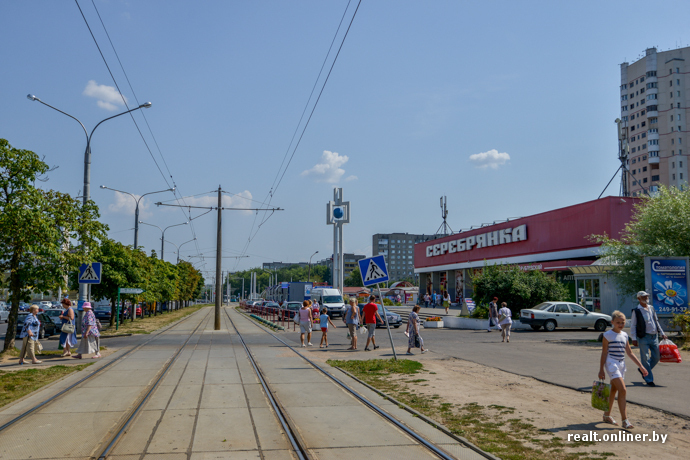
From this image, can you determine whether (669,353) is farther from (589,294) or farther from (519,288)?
(589,294)

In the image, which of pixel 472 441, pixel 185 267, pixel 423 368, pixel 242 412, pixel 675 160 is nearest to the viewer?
pixel 472 441

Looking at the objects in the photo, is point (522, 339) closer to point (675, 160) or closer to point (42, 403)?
point (42, 403)

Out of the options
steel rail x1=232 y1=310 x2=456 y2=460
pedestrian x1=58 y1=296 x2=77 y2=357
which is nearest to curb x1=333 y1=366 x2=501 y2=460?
steel rail x1=232 y1=310 x2=456 y2=460

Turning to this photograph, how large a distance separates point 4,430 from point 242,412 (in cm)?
304

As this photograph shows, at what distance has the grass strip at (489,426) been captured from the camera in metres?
6.20

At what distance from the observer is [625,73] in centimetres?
11006

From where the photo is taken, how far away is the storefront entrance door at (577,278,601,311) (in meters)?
35.5

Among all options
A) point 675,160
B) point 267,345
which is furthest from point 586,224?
point 675,160

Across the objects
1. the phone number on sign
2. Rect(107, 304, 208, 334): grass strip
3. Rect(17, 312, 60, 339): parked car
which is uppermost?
the phone number on sign

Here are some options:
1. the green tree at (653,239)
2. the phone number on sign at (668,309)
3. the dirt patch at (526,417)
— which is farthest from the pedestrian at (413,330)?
the green tree at (653,239)

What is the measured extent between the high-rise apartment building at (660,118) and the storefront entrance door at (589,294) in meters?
70.4

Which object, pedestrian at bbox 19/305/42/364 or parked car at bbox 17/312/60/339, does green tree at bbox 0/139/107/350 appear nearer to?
pedestrian at bbox 19/305/42/364

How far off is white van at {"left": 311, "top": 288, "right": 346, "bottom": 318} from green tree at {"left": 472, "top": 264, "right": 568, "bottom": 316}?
12.0m

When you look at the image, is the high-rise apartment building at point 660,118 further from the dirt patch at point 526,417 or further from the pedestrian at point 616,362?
the pedestrian at point 616,362
